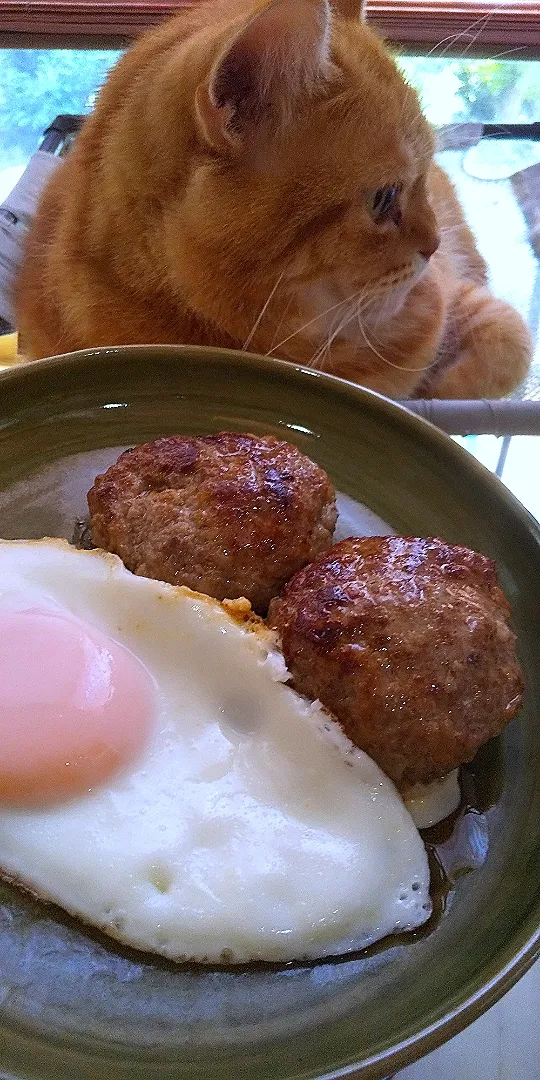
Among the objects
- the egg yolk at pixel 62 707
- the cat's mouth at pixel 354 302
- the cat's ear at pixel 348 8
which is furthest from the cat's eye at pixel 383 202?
→ the egg yolk at pixel 62 707

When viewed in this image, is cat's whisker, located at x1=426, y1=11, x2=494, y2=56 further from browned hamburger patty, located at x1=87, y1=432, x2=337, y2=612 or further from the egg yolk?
the egg yolk

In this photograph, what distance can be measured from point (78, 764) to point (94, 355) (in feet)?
2.66

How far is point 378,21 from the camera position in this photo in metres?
2.50

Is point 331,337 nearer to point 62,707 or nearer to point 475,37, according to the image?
point 62,707

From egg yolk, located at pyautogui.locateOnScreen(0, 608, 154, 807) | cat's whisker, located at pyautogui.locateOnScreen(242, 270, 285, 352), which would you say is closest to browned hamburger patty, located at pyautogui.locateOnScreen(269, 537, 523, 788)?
egg yolk, located at pyautogui.locateOnScreen(0, 608, 154, 807)

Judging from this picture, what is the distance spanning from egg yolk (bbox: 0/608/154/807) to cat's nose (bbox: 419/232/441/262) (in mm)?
1059

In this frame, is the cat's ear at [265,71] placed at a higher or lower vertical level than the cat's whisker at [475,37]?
lower

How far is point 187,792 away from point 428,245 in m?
1.21

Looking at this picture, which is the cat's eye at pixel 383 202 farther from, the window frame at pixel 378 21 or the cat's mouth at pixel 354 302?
the window frame at pixel 378 21

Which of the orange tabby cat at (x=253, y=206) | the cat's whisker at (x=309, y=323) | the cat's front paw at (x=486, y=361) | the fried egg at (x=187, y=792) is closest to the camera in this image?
the fried egg at (x=187, y=792)

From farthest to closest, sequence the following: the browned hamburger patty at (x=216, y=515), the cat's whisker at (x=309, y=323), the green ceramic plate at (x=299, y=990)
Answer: the cat's whisker at (x=309, y=323), the browned hamburger patty at (x=216, y=515), the green ceramic plate at (x=299, y=990)

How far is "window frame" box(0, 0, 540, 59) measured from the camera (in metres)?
2.50

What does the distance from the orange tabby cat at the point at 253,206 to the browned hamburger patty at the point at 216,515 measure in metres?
0.42

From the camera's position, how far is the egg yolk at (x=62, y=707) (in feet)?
3.51
